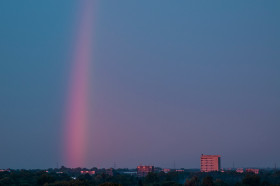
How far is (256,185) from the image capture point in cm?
7312

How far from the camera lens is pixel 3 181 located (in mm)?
70312

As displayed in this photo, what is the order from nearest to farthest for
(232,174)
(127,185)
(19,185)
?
(19,185) < (127,185) < (232,174)

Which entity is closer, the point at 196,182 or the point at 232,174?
the point at 196,182

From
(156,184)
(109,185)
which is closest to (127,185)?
Result: (156,184)

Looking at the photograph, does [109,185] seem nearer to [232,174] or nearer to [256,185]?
[256,185]

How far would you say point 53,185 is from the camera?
204ft

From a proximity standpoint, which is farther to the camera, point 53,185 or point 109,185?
point 53,185

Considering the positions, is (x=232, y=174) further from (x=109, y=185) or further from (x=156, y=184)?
A: (x=109, y=185)

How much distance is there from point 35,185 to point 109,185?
2928 centimetres

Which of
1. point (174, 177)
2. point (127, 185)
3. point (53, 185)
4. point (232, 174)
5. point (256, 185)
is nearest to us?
point (53, 185)

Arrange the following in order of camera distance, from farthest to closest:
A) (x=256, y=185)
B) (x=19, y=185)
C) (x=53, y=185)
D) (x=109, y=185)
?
1. (x=256, y=185)
2. (x=19, y=185)
3. (x=53, y=185)
4. (x=109, y=185)

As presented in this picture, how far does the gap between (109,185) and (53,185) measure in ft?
64.6

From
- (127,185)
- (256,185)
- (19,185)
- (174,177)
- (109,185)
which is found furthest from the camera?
(174,177)

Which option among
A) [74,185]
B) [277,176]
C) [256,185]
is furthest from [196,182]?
[277,176]
